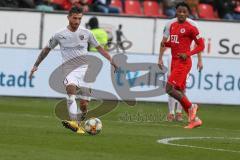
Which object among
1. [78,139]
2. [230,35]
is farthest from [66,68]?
[230,35]

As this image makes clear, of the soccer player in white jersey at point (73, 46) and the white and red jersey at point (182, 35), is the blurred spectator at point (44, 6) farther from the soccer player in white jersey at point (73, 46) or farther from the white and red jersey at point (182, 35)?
the soccer player in white jersey at point (73, 46)

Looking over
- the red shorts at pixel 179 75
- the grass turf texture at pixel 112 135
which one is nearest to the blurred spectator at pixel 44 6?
the grass turf texture at pixel 112 135

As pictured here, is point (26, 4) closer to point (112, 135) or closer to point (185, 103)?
point (185, 103)

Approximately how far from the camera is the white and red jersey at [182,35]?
1758 centimetres

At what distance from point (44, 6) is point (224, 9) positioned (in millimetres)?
6645

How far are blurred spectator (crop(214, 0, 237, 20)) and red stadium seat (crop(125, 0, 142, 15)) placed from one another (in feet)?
8.49

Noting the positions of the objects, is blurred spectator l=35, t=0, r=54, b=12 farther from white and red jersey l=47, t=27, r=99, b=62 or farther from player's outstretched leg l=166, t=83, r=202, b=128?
white and red jersey l=47, t=27, r=99, b=62

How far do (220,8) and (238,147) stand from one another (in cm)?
1720

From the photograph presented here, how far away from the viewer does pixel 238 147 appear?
1346 cm

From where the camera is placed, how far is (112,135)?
14.6m

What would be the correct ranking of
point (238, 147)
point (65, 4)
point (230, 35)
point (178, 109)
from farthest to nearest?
1. point (65, 4)
2. point (230, 35)
3. point (178, 109)
4. point (238, 147)

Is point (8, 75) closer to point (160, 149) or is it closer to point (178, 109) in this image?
point (178, 109)

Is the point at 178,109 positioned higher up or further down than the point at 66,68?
further down

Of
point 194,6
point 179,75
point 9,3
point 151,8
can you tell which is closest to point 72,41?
point 179,75
